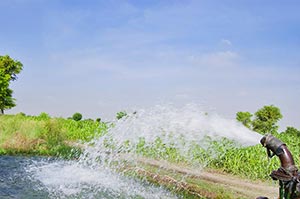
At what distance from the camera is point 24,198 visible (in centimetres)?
901

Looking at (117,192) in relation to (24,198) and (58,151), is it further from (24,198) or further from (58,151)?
(58,151)

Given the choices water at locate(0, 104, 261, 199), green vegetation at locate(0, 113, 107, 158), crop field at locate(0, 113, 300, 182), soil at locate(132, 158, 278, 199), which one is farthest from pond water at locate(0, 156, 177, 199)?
green vegetation at locate(0, 113, 107, 158)

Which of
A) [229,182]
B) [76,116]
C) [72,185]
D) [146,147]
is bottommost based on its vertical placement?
[72,185]

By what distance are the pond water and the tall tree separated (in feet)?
108

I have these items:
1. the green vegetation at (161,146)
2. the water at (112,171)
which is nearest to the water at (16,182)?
the water at (112,171)

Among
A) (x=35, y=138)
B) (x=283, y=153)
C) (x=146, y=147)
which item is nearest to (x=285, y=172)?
(x=283, y=153)

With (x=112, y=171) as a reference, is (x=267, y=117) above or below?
above

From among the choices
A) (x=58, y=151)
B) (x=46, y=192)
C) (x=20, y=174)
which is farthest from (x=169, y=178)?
(x=58, y=151)

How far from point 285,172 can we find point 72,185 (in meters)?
7.95

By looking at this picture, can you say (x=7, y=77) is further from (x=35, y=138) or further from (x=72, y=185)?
(x=72, y=185)

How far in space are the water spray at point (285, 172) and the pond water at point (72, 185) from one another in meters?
6.79

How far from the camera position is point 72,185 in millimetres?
10062

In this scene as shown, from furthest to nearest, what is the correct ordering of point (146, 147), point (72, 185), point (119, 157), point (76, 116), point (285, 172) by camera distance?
point (76, 116) < point (146, 147) < point (119, 157) < point (72, 185) < point (285, 172)

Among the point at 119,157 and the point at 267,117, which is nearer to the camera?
the point at 119,157
